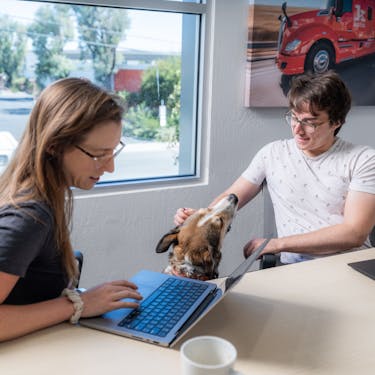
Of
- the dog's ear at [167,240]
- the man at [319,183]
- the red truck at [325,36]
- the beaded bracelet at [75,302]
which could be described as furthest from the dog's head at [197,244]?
the red truck at [325,36]

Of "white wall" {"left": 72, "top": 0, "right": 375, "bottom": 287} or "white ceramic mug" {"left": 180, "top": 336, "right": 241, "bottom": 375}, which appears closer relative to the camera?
"white ceramic mug" {"left": 180, "top": 336, "right": 241, "bottom": 375}

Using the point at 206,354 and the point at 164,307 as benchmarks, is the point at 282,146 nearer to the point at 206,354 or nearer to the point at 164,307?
the point at 164,307

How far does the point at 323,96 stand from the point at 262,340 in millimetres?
997

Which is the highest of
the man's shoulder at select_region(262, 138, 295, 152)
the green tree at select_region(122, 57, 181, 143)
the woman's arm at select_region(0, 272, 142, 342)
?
the green tree at select_region(122, 57, 181, 143)

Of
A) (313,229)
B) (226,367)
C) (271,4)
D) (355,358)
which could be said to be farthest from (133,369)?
(271,4)

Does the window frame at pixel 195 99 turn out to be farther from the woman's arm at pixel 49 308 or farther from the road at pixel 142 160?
the woman's arm at pixel 49 308

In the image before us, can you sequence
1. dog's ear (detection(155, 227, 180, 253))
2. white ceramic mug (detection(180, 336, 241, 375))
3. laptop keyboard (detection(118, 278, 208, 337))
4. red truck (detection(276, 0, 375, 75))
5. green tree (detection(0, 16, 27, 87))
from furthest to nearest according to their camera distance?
red truck (detection(276, 0, 375, 75))
green tree (detection(0, 16, 27, 87))
dog's ear (detection(155, 227, 180, 253))
laptop keyboard (detection(118, 278, 208, 337))
white ceramic mug (detection(180, 336, 241, 375))

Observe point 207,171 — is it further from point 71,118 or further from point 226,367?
point 226,367

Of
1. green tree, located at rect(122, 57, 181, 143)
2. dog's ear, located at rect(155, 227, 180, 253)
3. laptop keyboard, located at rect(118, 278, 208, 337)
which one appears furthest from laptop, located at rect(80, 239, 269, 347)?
green tree, located at rect(122, 57, 181, 143)

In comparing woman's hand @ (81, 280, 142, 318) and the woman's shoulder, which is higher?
the woman's shoulder

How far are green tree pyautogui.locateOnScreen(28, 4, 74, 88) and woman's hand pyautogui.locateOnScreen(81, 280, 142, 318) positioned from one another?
1.40 m

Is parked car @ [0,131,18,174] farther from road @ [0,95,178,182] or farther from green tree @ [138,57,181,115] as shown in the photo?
green tree @ [138,57,181,115]

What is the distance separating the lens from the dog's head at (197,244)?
4.40 ft

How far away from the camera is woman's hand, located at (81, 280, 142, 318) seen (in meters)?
0.99
